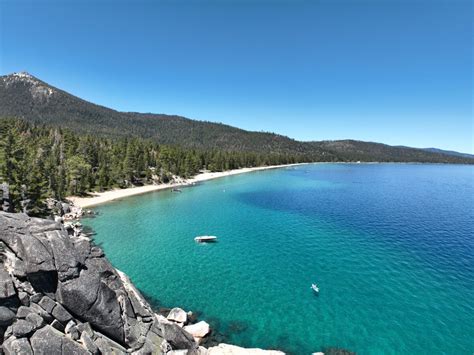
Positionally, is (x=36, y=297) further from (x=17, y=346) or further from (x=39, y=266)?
(x=17, y=346)

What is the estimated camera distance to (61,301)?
15688mm

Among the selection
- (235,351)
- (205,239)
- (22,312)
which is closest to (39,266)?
(22,312)

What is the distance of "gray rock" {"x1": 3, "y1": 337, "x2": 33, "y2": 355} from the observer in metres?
13.5

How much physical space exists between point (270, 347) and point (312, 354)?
331 cm

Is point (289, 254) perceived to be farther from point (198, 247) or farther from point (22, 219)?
point (22, 219)

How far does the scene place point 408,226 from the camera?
56.9m

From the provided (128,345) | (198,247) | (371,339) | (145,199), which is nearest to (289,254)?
(198,247)

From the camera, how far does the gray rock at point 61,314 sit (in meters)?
15.3

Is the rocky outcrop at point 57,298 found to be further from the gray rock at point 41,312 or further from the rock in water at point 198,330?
the rock in water at point 198,330

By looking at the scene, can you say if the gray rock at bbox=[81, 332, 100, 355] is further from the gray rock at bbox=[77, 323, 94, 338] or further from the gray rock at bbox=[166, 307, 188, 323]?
the gray rock at bbox=[166, 307, 188, 323]

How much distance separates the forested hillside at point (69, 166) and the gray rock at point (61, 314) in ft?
125

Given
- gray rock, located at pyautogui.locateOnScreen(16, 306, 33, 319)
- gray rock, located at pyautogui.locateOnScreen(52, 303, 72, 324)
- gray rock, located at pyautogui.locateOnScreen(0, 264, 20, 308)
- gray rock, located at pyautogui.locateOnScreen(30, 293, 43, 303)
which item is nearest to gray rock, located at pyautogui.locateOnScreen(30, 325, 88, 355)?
gray rock, located at pyautogui.locateOnScreen(52, 303, 72, 324)

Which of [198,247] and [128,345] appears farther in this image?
[198,247]

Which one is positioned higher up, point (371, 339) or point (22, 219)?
point (22, 219)
